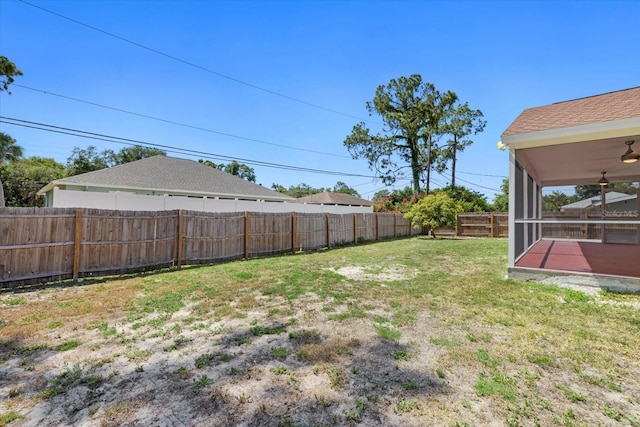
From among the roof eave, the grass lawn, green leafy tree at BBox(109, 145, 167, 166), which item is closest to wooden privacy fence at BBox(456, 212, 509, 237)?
the roof eave

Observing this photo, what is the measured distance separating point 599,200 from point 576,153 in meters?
5.34

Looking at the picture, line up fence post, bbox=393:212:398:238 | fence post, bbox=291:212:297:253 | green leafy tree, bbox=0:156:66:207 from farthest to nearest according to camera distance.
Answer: green leafy tree, bbox=0:156:66:207 < fence post, bbox=393:212:398:238 < fence post, bbox=291:212:297:253

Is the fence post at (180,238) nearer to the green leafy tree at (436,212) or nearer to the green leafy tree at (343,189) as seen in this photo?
the green leafy tree at (436,212)

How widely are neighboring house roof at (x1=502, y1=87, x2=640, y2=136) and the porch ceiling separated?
445 millimetres

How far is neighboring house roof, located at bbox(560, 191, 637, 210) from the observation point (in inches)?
373

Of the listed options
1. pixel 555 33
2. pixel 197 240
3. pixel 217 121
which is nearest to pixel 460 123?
pixel 555 33

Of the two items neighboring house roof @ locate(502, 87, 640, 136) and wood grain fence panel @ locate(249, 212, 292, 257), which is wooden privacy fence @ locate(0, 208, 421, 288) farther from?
neighboring house roof @ locate(502, 87, 640, 136)

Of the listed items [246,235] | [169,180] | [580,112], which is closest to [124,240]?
[246,235]

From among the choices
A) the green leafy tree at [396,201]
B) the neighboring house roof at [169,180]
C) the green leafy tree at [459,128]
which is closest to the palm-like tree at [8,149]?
the neighboring house roof at [169,180]

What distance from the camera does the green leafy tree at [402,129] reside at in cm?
2398

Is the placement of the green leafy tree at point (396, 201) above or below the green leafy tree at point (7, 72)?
below

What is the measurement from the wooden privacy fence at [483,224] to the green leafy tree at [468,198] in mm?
2706

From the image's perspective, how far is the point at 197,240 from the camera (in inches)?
316

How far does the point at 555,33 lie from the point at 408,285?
30.8ft
